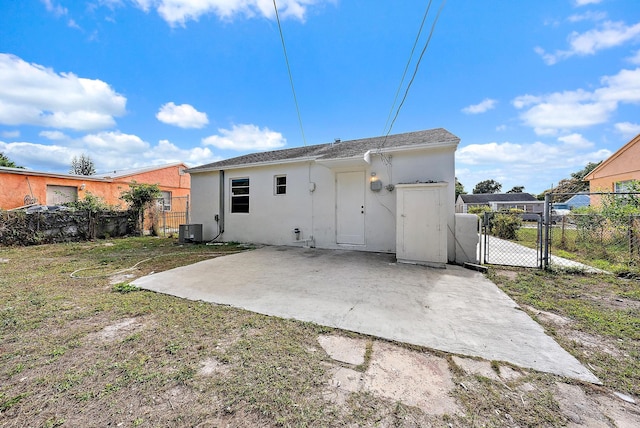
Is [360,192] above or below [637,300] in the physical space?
above

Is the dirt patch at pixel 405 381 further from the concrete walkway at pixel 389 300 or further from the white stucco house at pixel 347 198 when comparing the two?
Answer: the white stucco house at pixel 347 198

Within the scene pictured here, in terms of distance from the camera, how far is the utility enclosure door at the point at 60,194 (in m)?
11.6

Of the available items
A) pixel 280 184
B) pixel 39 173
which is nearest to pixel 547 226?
pixel 280 184

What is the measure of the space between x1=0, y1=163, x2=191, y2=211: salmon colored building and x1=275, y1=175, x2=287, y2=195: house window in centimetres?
443

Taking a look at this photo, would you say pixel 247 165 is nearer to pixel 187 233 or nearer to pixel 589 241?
pixel 187 233

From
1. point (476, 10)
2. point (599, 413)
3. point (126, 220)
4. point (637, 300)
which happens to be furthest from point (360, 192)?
point (126, 220)

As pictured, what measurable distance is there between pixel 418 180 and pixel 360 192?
64.1 inches

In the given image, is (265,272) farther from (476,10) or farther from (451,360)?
(476,10)

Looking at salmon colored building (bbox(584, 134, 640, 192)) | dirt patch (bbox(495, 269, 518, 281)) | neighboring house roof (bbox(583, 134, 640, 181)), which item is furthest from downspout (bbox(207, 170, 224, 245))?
neighboring house roof (bbox(583, 134, 640, 181))

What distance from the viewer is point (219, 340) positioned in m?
2.28

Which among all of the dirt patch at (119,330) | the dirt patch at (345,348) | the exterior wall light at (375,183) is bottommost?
the dirt patch at (119,330)

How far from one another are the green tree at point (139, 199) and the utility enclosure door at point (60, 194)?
3486 millimetres

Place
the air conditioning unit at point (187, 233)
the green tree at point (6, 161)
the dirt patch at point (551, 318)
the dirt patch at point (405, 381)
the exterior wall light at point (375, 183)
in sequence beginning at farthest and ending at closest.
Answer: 1. the green tree at point (6, 161)
2. the air conditioning unit at point (187, 233)
3. the exterior wall light at point (375, 183)
4. the dirt patch at point (551, 318)
5. the dirt patch at point (405, 381)

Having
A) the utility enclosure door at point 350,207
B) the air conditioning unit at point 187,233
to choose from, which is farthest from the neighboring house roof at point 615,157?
the air conditioning unit at point 187,233
